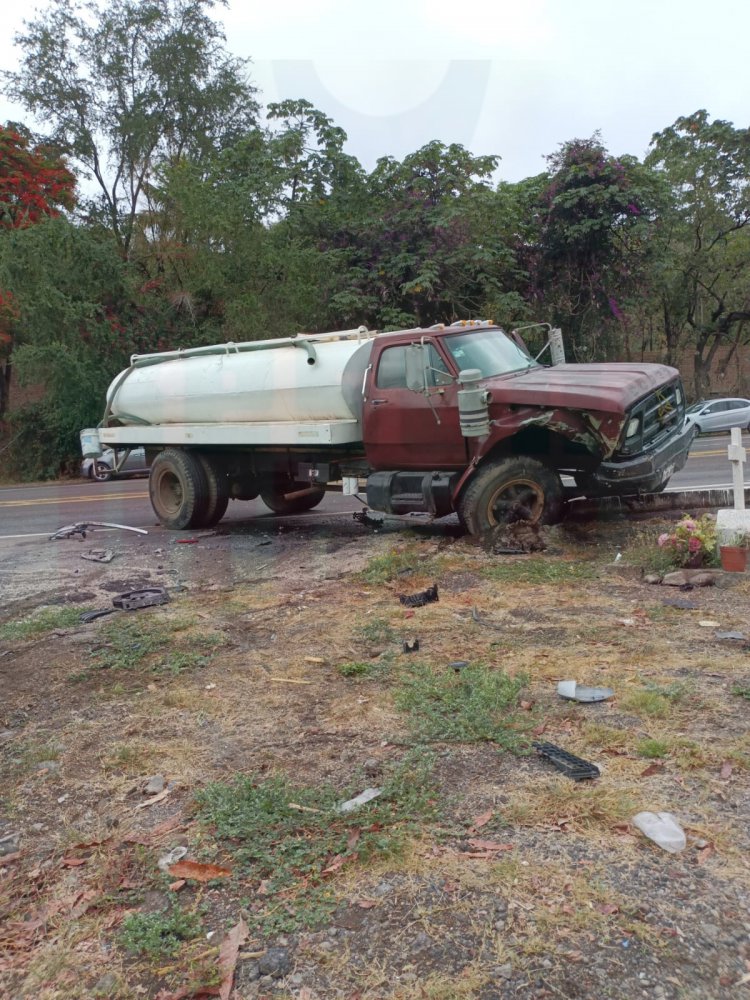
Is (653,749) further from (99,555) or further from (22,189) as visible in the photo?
(22,189)

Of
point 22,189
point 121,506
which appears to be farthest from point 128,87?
point 121,506

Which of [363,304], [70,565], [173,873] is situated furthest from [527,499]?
[363,304]

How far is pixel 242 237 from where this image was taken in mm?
22594

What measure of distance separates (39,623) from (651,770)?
16.7 ft

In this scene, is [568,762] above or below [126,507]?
below

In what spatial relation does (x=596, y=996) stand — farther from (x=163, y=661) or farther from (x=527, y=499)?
(x=527, y=499)

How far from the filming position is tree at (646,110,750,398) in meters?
28.2

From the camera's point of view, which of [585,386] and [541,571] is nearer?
[541,571]

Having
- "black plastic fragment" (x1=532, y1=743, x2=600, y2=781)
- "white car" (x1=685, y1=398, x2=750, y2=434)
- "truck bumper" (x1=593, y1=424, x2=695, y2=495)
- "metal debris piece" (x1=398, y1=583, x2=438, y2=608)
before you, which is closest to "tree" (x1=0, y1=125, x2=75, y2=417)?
"white car" (x1=685, y1=398, x2=750, y2=434)

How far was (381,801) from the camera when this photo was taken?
355 cm

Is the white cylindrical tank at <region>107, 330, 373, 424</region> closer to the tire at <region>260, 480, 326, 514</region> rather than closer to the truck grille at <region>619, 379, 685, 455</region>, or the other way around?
the tire at <region>260, 480, 326, 514</region>

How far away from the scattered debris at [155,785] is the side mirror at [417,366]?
584 centimetres

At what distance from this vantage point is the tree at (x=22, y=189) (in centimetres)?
2417

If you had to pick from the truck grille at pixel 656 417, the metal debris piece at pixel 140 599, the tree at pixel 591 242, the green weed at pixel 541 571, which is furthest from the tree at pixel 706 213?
the metal debris piece at pixel 140 599
